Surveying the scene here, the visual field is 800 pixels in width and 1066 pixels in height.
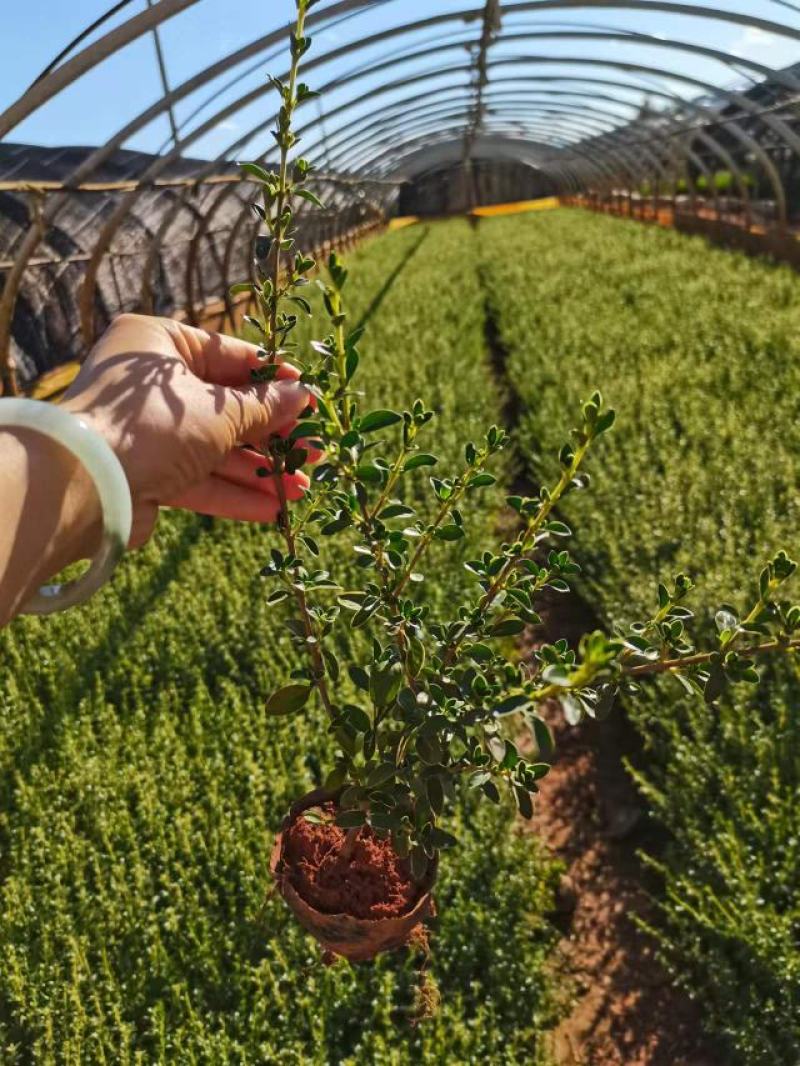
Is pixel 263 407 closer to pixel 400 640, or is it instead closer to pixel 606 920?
pixel 400 640

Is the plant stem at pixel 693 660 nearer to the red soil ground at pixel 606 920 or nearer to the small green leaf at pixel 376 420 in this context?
the small green leaf at pixel 376 420

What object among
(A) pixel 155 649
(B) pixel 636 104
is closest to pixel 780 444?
(A) pixel 155 649

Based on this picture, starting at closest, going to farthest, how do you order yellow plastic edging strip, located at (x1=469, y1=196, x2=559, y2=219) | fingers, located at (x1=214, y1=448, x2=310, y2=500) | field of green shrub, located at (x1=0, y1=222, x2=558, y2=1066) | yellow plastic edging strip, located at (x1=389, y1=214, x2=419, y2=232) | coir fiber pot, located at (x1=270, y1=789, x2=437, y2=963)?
coir fiber pot, located at (x1=270, y1=789, x2=437, y2=963) → fingers, located at (x1=214, y1=448, x2=310, y2=500) → field of green shrub, located at (x1=0, y1=222, x2=558, y2=1066) → yellow plastic edging strip, located at (x1=389, y1=214, x2=419, y2=232) → yellow plastic edging strip, located at (x1=469, y1=196, x2=559, y2=219)

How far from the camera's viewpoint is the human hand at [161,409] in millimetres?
1340

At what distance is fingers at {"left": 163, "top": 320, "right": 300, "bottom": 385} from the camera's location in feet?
5.12

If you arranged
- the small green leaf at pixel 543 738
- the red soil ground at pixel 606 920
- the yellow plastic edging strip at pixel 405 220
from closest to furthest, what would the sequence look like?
the small green leaf at pixel 543 738 → the red soil ground at pixel 606 920 → the yellow plastic edging strip at pixel 405 220

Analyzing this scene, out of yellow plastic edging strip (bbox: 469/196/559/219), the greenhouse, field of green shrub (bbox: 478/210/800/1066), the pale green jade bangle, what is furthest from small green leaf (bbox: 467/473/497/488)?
yellow plastic edging strip (bbox: 469/196/559/219)

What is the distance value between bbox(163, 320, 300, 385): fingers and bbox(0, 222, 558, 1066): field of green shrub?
120 cm

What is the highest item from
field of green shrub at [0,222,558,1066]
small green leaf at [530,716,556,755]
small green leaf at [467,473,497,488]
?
small green leaf at [467,473,497,488]

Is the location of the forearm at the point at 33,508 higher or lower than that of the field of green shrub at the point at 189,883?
higher

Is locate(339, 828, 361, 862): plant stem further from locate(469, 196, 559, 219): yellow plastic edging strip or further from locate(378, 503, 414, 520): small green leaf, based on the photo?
locate(469, 196, 559, 219): yellow plastic edging strip

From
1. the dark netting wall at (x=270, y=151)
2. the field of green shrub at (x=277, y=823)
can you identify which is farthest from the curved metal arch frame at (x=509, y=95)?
the field of green shrub at (x=277, y=823)

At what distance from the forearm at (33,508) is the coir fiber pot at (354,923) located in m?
0.71

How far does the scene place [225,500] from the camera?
1759mm
